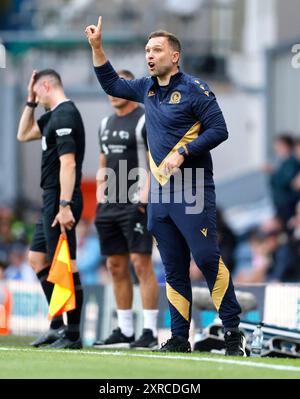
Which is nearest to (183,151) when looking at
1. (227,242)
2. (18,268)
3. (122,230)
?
(122,230)

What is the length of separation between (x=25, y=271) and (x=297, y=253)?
171 inches

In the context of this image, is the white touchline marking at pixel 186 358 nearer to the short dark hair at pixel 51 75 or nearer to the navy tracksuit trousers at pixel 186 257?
the navy tracksuit trousers at pixel 186 257

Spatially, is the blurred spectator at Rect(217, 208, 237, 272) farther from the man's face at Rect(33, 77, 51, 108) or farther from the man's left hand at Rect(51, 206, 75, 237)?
the man's left hand at Rect(51, 206, 75, 237)

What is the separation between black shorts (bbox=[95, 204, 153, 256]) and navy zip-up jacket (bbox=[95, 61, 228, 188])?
1.88 metres

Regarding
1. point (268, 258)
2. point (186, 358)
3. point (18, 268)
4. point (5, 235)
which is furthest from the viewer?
point (5, 235)

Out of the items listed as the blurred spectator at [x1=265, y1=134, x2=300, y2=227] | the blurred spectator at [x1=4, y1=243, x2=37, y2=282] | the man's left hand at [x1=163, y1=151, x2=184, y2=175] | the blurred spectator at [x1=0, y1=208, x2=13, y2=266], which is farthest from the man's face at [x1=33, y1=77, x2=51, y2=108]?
the blurred spectator at [x1=0, y1=208, x2=13, y2=266]

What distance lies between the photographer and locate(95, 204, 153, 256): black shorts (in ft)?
40.8

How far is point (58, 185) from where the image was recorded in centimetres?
1177

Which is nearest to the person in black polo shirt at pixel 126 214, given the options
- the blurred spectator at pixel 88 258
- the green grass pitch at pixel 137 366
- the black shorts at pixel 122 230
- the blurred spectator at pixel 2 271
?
the black shorts at pixel 122 230

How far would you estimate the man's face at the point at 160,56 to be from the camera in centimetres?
1052

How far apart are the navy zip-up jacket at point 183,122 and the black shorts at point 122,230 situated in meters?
1.88

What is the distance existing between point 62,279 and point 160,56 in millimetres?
2250

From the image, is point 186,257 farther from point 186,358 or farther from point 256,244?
point 256,244

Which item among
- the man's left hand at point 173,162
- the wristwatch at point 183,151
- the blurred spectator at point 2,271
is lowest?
the blurred spectator at point 2,271
